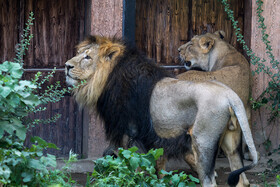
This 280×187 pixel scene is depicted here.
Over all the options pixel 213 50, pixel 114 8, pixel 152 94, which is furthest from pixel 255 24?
pixel 152 94

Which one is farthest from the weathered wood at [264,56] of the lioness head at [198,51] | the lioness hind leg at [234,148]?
the lioness hind leg at [234,148]

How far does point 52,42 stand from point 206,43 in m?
1.86

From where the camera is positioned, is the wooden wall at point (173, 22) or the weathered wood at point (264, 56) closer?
the weathered wood at point (264, 56)

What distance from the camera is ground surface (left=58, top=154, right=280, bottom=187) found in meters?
5.85

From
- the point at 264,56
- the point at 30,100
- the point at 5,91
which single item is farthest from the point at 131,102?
the point at 264,56

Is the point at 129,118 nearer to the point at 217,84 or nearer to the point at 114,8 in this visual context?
the point at 217,84

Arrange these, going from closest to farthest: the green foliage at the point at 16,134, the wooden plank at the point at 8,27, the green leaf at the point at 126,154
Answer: the green foliage at the point at 16,134 < the green leaf at the point at 126,154 < the wooden plank at the point at 8,27

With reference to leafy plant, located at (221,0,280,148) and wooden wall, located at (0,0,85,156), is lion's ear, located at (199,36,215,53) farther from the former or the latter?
wooden wall, located at (0,0,85,156)

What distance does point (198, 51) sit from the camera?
21.8ft

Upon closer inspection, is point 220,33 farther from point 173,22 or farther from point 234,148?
point 234,148

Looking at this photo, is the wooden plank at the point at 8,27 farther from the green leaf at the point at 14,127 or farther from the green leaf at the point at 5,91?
the green leaf at the point at 5,91

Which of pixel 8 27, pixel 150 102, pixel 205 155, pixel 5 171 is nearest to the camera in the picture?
pixel 5 171

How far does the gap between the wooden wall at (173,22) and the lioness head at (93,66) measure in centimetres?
159

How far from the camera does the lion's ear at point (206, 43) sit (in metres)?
6.58
